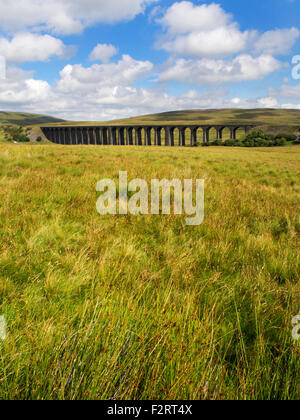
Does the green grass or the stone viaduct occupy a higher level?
the stone viaduct

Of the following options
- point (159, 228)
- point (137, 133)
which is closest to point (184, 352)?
point (159, 228)

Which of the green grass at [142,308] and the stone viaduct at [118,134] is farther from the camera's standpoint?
the stone viaduct at [118,134]

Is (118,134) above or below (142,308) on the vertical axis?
above

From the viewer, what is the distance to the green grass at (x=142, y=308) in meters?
1.15

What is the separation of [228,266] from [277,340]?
40.8 inches

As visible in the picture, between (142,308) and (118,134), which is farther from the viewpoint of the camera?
(118,134)

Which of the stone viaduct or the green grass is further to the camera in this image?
the stone viaduct

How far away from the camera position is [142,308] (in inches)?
65.1

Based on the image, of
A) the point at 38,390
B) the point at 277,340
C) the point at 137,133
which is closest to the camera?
the point at 38,390

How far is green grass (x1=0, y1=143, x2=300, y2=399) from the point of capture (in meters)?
1.15

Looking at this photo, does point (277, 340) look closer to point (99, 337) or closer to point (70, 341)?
point (99, 337)

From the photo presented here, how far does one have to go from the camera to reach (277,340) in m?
1.60

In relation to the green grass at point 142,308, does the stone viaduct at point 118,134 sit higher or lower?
higher
